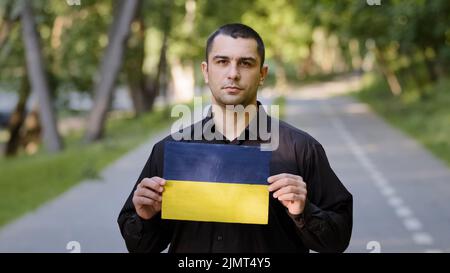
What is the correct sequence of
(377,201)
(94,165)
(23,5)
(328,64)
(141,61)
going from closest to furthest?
(377,201) → (94,165) → (23,5) → (141,61) → (328,64)

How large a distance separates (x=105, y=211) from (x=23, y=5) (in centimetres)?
951

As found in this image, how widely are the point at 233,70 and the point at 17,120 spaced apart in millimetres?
27136

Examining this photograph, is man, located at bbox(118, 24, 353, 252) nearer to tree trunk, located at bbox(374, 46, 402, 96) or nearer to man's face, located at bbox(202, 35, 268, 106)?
man's face, located at bbox(202, 35, 268, 106)

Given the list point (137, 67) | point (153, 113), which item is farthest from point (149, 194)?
point (153, 113)

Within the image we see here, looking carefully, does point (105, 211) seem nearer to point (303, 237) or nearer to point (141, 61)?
point (303, 237)

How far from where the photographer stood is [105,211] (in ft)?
42.3

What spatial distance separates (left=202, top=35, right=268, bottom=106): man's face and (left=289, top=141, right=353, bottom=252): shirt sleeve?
0.25 m

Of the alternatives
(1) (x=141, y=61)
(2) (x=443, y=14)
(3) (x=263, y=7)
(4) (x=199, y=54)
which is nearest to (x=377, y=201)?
(2) (x=443, y=14)

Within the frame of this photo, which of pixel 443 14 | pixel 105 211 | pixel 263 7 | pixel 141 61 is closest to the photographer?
pixel 105 211

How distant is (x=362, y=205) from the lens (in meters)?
13.5

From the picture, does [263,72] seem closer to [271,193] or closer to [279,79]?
[271,193]

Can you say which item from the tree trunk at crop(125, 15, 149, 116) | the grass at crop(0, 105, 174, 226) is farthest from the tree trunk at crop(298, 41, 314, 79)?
the grass at crop(0, 105, 174, 226)

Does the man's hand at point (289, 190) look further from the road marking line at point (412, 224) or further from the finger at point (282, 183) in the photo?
the road marking line at point (412, 224)

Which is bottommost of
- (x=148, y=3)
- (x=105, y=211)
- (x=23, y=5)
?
(x=105, y=211)
